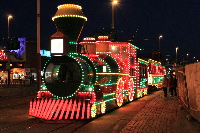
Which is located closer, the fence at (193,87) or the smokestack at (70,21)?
the fence at (193,87)

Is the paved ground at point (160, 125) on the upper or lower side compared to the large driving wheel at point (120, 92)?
lower

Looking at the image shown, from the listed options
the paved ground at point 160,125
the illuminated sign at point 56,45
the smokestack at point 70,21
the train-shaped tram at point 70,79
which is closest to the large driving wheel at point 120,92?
the train-shaped tram at point 70,79

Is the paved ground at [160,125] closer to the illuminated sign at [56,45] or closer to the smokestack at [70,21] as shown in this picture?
the illuminated sign at [56,45]

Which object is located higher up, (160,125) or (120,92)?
(120,92)

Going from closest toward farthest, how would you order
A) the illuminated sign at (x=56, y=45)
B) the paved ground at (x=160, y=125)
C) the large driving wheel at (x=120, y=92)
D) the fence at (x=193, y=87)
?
the paved ground at (x=160, y=125) < the fence at (x=193, y=87) < the illuminated sign at (x=56, y=45) < the large driving wheel at (x=120, y=92)

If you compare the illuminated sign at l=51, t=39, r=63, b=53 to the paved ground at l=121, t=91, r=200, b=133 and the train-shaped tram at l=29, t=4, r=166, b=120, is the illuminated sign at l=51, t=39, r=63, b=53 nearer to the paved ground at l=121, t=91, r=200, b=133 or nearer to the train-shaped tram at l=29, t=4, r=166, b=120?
the train-shaped tram at l=29, t=4, r=166, b=120

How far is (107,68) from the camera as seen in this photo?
539 inches

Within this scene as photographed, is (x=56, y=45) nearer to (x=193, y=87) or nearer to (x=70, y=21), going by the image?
(x=70, y=21)

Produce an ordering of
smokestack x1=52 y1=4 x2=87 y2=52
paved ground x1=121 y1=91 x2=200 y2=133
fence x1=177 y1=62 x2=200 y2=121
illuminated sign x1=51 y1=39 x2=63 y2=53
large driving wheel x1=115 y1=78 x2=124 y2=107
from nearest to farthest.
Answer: paved ground x1=121 y1=91 x2=200 y2=133 < fence x1=177 y1=62 x2=200 y2=121 < illuminated sign x1=51 y1=39 x2=63 y2=53 < smokestack x1=52 y1=4 x2=87 y2=52 < large driving wheel x1=115 y1=78 x2=124 y2=107

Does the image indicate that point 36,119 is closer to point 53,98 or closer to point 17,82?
point 53,98

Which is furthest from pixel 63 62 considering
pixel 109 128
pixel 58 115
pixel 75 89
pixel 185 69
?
pixel 185 69

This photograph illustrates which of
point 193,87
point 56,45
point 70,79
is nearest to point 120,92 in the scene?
point 70,79

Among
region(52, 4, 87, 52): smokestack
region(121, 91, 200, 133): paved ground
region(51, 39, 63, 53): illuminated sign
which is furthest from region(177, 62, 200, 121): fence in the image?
region(51, 39, 63, 53): illuminated sign

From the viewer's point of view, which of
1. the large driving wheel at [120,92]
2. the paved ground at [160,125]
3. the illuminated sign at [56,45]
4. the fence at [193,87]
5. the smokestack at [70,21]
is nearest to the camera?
the paved ground at [160,125]
